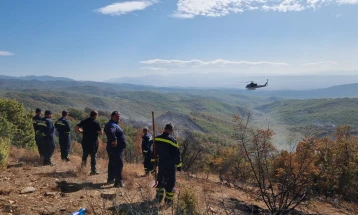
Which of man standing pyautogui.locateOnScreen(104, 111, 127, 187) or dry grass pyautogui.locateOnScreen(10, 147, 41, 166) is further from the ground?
man standing pyautogui.locateOnScreen(104, 111, 127, 187)

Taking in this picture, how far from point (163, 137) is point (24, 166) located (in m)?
5.32

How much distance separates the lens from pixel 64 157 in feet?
34.7

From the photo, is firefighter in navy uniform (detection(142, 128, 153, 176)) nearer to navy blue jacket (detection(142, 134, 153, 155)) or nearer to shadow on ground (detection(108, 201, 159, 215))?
navy blue jacket (detection(142, 134, 153, 155))

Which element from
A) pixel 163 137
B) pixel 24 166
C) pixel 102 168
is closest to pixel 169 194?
pixel 163 137

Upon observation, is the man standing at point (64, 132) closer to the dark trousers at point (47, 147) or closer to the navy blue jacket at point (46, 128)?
the navy blue jacket at point (46, 128)

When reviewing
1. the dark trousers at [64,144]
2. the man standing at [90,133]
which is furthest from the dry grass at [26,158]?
the man standing at [90,133]

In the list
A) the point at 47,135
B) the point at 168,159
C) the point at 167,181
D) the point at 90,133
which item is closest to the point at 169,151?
the point at 168,159

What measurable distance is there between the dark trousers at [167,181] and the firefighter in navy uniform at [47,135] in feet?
16.7

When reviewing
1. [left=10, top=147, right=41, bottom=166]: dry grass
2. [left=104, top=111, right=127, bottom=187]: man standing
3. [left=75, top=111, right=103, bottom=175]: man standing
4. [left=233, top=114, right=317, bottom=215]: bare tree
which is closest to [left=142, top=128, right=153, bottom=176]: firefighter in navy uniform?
[left=75, top=111, right=103, bottom=175]: man standing

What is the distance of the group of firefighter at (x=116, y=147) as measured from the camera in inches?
260

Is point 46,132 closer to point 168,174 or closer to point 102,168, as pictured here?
point 102,168

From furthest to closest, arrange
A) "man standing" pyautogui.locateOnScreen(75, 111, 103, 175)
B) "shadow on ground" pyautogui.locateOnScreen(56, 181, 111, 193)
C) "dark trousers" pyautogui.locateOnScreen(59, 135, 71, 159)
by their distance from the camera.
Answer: "dark trousers" pyautogui.locateOnScreen(59, 135, 71, 159)
"man standing" pyautogui.locateOnScreen(75, 111, 103, 175)
"shadow on ground" pyautogui.locateOnScreen(56, 181, 111, 193)

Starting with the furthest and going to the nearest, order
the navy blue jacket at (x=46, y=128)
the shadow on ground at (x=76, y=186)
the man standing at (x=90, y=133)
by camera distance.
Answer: the navy blue jacket at (x=46, y=128), the man standing at (x=90, y=133), the shadow on ground at (x=76, y=186)

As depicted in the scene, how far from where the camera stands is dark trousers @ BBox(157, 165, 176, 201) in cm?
645
